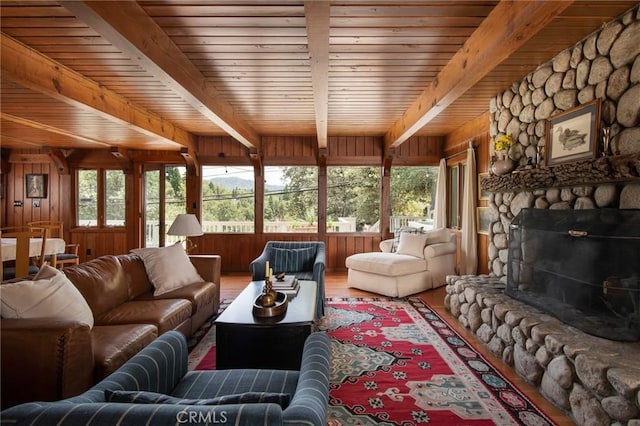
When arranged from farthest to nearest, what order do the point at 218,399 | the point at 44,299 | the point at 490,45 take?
the point at 490,45
the point at 44,299
the point at 218,399

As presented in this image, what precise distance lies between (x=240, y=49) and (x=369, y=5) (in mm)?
1105

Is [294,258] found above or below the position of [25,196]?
below

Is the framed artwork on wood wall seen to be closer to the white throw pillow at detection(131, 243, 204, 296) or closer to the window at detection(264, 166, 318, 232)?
the window at detection(264, 166, 318, 232)

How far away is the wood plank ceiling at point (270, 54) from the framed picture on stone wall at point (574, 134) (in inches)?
21.1

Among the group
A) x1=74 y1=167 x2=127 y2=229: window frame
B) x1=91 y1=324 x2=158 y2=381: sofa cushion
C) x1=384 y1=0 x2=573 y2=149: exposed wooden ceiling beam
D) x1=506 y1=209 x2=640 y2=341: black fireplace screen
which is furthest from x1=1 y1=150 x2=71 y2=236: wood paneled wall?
x1=506 y1=209 x2=640 y2=341: black fireplace screen

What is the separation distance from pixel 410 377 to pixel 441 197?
13.5ft

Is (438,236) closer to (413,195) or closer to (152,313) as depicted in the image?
(413,195)

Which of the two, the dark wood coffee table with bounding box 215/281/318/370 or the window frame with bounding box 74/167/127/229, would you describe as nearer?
the dark wood coffee table with bounding box 215/281/318/370

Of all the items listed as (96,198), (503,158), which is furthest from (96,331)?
(96,198)

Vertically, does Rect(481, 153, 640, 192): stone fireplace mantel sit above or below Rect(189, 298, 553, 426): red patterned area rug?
above

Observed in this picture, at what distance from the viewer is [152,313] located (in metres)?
2.55

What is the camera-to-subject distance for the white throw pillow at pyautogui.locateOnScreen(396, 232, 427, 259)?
16.2 feet

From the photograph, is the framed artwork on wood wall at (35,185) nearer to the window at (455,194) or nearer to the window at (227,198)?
the window at (227,198)

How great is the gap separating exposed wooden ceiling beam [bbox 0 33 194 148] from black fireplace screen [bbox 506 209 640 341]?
430 cm
